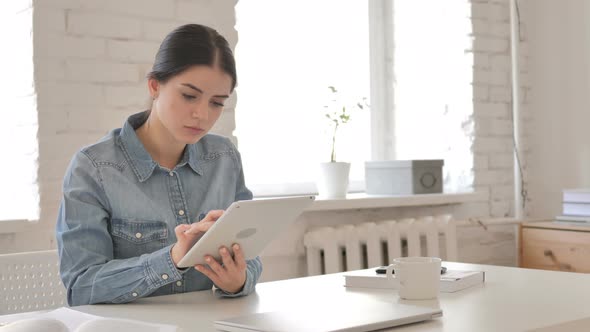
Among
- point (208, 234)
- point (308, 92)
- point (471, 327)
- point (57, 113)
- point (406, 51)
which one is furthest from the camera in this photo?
point (406, 51)

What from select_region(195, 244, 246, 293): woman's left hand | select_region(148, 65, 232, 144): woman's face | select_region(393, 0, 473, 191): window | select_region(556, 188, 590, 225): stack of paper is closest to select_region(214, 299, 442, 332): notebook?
select_region(195, 244, 246, 293): woman's left hand

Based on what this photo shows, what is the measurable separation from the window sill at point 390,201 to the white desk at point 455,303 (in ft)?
4.10

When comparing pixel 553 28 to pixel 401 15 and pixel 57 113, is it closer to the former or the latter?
pixel 401 15

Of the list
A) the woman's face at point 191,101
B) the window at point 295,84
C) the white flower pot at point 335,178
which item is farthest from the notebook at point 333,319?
the window at point 295,84

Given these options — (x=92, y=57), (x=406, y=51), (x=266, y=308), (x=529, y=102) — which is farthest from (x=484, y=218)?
(x=266, y=308)

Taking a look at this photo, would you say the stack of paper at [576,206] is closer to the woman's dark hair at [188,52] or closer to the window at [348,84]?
the window at [348,84]

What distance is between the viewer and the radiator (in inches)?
122

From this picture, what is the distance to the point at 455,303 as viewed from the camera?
1506 mm

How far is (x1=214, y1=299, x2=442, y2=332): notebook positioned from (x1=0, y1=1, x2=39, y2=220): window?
1356 mm

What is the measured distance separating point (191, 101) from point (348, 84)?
6.27 feet

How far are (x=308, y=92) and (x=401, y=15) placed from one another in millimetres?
650

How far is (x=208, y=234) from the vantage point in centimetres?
145

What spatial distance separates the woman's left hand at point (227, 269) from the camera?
5.20 feet

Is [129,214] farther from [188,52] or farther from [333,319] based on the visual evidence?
[333,319]
